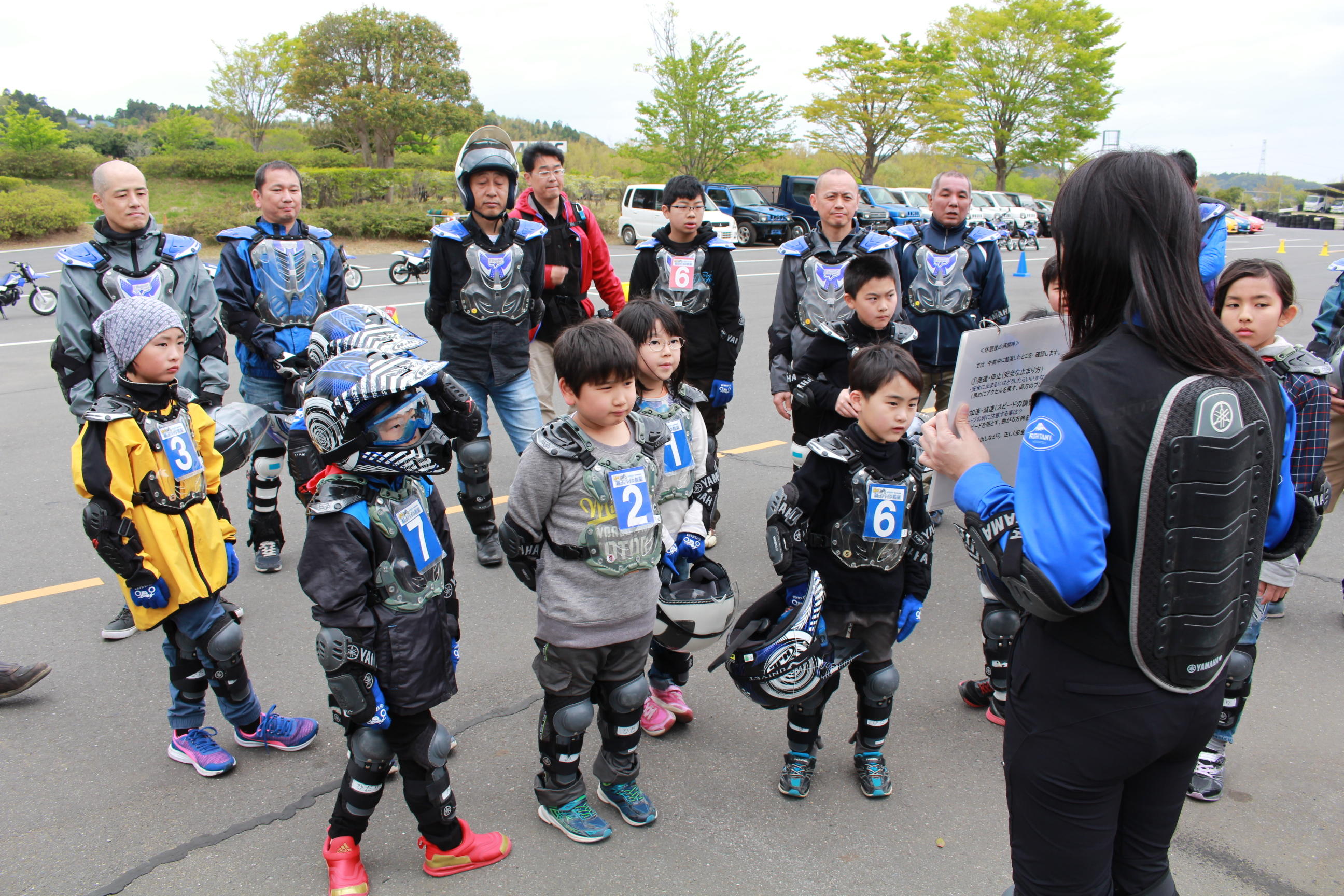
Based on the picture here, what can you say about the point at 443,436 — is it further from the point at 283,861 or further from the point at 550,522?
the point at 283,861

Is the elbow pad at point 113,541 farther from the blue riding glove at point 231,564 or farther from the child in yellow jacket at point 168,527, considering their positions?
the blue riding glove at point 231,564

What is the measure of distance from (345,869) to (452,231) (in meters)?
3.43

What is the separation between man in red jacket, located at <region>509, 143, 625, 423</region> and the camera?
217 inches

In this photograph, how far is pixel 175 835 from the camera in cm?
285

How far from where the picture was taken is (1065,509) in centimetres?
157

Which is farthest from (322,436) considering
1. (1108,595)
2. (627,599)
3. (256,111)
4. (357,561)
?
(256,111)

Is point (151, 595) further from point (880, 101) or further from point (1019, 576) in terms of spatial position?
point (880, 101)

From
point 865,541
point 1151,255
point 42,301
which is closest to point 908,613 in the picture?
point 865,541

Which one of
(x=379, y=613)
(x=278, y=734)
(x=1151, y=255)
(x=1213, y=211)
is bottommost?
(x=278, y=734)

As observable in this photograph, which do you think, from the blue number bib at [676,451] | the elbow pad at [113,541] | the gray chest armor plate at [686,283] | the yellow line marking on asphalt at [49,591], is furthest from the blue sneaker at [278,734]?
the gray chest armor plate at [686,283]

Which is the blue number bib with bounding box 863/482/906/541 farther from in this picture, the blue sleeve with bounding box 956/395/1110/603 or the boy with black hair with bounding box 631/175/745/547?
the boy with black hair with bounding box 631/175/745/547

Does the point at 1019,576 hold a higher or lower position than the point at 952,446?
lower

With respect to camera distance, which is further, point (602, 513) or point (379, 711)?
point (602, 513)

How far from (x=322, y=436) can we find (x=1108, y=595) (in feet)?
6.51
